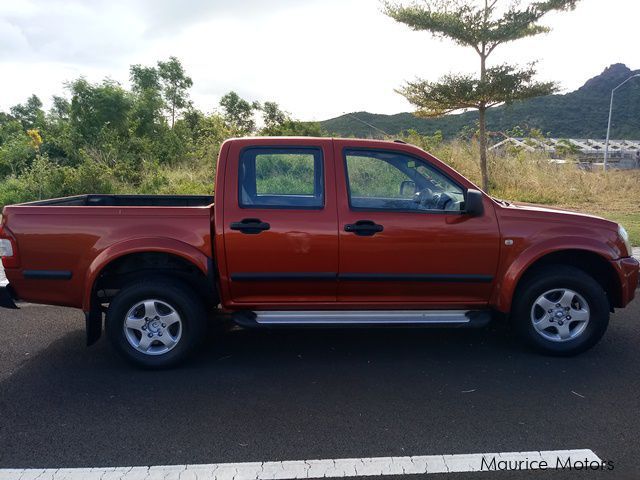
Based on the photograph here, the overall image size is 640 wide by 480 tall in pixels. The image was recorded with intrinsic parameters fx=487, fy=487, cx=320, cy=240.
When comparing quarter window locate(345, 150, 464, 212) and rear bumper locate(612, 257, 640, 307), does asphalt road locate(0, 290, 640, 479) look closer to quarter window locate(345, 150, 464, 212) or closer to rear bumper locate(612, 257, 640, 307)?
rear bumper locate(612, 257, 640, 307)

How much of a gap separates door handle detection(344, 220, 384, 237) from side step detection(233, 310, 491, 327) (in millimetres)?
679

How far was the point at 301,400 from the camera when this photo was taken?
345 cm

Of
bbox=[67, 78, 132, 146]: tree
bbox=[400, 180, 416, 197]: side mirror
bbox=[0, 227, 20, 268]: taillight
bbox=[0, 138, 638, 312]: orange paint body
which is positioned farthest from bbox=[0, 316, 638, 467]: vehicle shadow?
bbox=[67, 78, 132, 146]: tree

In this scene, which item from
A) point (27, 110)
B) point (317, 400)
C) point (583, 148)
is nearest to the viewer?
point (317, 400)

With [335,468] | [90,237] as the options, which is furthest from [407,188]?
[90,237]

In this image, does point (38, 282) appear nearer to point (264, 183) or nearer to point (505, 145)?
point (264, 183)

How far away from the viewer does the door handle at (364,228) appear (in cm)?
392

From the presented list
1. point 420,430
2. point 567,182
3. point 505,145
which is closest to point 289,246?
point 420,430

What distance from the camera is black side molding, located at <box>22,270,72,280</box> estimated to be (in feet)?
12.8

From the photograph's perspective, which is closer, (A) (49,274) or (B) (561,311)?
(A) (49,274)

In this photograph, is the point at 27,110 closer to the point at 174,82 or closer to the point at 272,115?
the point at 174,82

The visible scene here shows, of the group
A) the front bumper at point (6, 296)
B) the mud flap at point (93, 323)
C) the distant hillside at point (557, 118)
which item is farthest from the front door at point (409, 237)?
the distant hillside at point (557, 118)

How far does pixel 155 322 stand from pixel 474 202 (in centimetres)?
274

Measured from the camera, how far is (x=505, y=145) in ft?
59.1
